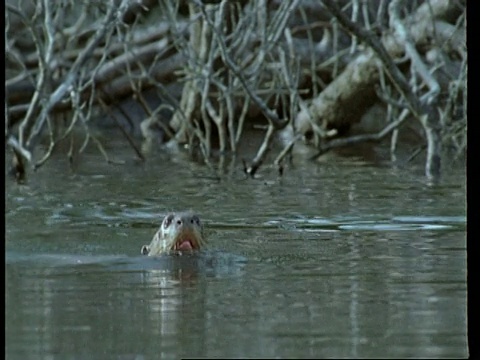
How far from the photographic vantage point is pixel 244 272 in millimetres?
7223

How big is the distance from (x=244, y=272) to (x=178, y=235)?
72cm

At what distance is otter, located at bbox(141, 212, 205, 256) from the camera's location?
7.84m

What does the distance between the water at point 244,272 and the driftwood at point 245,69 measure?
0.83m

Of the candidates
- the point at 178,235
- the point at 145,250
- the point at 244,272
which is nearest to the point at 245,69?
the point at 145,250

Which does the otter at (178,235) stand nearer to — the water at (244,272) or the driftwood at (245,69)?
the water at (244,272)

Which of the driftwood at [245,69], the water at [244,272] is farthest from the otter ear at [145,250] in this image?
the driftwood at [245,69]

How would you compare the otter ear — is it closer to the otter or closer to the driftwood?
the otter

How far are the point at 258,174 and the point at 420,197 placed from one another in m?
2.80

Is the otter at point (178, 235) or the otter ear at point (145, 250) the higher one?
the otter at point (178, 235)

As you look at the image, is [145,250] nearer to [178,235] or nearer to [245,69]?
[178,235]

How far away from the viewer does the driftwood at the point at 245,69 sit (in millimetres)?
12570

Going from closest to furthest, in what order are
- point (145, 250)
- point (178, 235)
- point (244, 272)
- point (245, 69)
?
point (244, 272)
point (178, 235)
point (145, 250)
point (245, 69)

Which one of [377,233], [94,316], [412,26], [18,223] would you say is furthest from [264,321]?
[412,26]

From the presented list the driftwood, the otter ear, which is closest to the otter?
the otter ear
